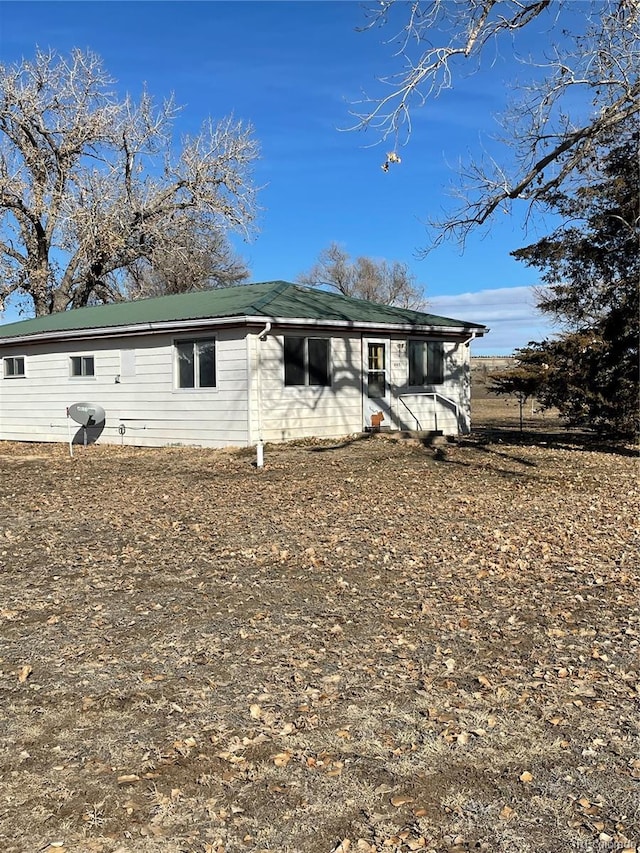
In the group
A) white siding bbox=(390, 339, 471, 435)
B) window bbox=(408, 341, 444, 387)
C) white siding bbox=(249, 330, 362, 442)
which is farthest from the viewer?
window bbox=(408, 341, 444, 387)

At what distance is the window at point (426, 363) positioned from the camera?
1688cm

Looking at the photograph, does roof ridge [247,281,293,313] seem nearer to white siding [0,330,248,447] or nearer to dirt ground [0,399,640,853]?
white siding [0,330,248,447]

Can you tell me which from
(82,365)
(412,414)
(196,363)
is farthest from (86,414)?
(412,414)

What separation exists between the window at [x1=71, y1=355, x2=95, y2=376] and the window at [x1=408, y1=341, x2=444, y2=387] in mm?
7073

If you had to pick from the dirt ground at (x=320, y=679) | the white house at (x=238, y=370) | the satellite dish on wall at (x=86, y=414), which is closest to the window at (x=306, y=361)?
the white house at (x=238, y=370)

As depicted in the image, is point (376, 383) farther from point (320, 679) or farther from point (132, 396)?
point (320, 679)

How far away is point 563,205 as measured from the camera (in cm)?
1421

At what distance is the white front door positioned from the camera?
630 inches

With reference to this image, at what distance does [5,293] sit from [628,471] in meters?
21.5

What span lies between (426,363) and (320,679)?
45.0 feet

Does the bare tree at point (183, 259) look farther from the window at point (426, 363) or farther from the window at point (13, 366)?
the window at point (426, 363)

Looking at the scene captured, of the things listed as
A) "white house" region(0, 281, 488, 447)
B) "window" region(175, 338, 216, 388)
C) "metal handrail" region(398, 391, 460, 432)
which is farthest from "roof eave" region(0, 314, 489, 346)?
"metal handrail" region(398, 391, 460, 432)

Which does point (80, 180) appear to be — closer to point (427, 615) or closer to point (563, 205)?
point (563, 205)

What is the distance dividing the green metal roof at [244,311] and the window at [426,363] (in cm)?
54
